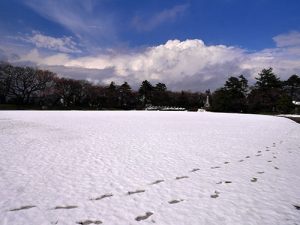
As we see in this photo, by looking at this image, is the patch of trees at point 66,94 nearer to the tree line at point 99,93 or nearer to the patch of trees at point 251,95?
the tree line at point 99,93

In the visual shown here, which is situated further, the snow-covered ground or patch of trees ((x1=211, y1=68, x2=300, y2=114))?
patch of trees ((x1=211, y1=68, x2=300, y2=114))

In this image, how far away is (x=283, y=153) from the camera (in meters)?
12.1

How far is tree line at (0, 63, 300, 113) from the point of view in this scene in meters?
68.2

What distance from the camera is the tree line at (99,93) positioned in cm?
6825

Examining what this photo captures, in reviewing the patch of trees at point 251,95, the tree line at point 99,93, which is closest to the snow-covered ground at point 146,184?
the tree line at point 99,93

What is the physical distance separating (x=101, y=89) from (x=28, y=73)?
963 inches

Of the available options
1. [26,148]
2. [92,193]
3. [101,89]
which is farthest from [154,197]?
[101,89]

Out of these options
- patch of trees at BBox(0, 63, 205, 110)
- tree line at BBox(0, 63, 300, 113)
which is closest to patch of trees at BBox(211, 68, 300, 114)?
tree line at BBox(0, 63, 300, 113)

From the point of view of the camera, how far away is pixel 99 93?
8481cm

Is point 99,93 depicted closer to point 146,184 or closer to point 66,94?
point 66,94

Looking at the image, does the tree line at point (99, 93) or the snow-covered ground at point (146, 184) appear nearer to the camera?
the snow-covered ground at point (146, 184)

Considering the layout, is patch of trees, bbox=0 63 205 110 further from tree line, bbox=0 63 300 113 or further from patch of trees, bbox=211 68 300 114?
patch of trees, bbox=211 68 300 114

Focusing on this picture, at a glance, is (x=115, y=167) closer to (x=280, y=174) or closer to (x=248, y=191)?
(x=248, y=191)

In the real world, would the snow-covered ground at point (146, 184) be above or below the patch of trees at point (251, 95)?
below
